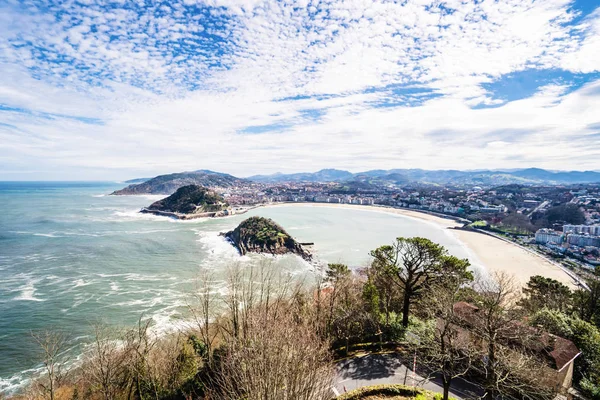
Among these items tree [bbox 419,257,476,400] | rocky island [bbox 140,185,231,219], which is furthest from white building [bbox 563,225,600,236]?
rocky island [bbox 140,185,231,219]

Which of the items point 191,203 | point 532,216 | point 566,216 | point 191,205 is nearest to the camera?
point 566,216

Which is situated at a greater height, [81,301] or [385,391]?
[385,391]

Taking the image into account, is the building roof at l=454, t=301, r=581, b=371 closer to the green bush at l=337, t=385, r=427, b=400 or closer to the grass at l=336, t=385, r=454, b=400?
the grass at l=336, t=385, r=454, b=400

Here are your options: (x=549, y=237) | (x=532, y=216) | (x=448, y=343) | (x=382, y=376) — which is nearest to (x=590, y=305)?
(x=448, y=343)

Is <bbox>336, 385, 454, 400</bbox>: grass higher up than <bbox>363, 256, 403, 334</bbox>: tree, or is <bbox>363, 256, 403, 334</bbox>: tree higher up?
<bbox>363, 256, 403, 334</bbox>: tree

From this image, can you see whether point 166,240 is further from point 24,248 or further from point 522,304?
point 522,304

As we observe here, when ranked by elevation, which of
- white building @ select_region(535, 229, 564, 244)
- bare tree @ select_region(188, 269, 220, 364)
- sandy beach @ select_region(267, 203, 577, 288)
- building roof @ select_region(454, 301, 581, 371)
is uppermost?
building roof @ select_region(454, 301, 581, 371)

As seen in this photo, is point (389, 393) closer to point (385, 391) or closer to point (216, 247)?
point (385, 391)
